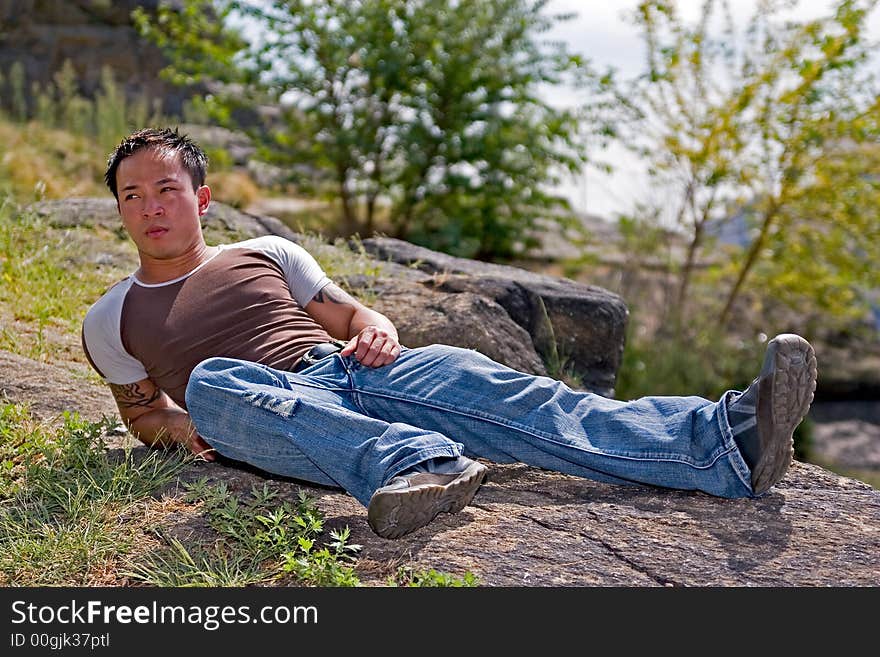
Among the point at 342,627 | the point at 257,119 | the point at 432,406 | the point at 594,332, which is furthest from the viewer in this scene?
the point at 257,119

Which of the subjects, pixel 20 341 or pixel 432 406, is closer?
pixel 432 406

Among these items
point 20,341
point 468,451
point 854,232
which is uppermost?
point 854,232

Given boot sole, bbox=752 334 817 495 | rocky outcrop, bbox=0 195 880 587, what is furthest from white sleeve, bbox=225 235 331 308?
boot sole, bbox=752 334 817 495

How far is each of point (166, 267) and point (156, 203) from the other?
22cm

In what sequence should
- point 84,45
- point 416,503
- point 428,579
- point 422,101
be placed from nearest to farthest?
point 428,579 < point 416,503 < point 422,101 < point 84,45

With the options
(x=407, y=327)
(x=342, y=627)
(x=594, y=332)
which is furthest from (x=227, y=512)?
(x=594, y=332)

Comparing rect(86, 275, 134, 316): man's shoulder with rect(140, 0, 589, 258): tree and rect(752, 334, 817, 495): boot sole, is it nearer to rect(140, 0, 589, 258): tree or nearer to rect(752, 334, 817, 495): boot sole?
rect(752, 334, 817, 495): boot sole

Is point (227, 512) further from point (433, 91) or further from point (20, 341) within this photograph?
point (433, 91)

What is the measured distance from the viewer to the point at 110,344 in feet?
10.6

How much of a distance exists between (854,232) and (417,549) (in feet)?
29.3

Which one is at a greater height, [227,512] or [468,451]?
[468,451]

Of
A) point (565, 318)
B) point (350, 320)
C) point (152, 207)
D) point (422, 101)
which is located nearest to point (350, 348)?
point (350, 320)

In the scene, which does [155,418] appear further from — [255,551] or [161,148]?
[161,148]

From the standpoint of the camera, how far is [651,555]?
265 cm
